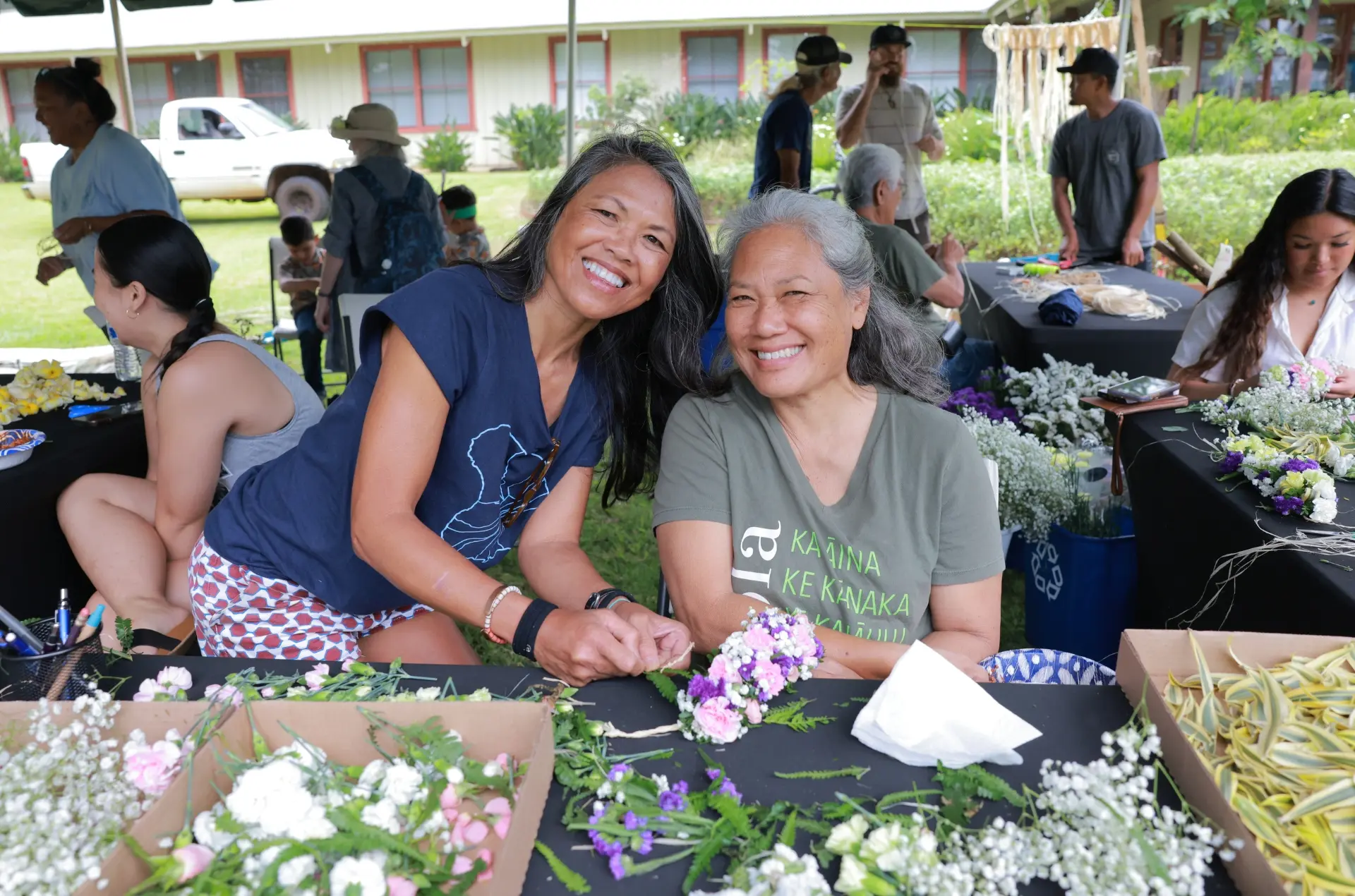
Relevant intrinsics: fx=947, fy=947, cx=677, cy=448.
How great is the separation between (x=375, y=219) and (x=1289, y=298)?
4.60 m

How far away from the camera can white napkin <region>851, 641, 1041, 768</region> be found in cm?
125

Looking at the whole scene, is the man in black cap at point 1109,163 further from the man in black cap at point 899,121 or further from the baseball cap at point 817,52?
the baseball cap at point 817,52

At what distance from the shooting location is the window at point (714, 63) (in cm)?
1652

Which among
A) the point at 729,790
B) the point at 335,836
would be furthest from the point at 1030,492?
the point at 335,836

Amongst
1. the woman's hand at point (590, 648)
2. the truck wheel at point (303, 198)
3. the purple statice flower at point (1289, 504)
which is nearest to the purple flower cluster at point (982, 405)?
the purple statice flower at point (1289, 504)

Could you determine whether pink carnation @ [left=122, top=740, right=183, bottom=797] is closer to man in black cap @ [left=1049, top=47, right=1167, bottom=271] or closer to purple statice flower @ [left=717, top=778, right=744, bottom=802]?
purple statice flower @ [left=717, top=778, right=744, bottom=802]

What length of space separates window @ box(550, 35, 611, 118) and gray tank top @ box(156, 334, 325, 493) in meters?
14.6

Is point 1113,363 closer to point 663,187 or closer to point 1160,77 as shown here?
point 663,187

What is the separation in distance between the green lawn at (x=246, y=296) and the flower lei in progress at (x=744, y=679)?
2.21 m

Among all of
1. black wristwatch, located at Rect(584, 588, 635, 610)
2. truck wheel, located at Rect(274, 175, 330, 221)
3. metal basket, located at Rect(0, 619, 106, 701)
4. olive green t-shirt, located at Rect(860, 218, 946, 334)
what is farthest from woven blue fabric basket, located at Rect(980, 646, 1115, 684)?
truck wheel, located at Rect(274, 175, 330, 221)

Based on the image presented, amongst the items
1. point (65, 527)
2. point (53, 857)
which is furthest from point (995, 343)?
point (53, 857)

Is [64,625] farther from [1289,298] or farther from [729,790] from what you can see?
[1289,298]

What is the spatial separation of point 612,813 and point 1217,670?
2.96 feet

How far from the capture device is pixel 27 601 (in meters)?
2.79
